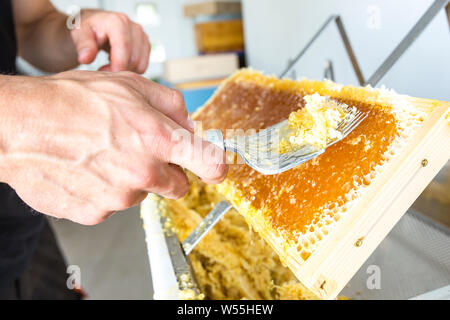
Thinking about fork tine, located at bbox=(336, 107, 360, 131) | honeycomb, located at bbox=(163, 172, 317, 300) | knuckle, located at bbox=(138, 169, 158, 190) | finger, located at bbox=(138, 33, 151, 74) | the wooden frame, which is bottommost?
honeycomb, located at bbox=(163, 172, 317, 300)

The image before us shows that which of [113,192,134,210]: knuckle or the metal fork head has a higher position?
the metal fork head

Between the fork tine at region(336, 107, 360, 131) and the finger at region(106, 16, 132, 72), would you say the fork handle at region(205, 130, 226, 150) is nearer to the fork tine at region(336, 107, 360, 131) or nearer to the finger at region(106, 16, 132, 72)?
the fork tine at region(336, 107, 360, 131)

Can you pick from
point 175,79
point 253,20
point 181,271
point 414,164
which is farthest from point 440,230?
point 175,79

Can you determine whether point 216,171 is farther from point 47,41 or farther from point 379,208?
point 47,41

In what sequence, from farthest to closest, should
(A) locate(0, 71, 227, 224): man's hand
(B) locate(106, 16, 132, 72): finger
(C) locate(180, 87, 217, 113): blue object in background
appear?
(C) locate(180, 87, 217, 113): blue object in background, (B) locate(106, 16, 132, 72): finger, (A) locate(0, 71, 227, 224): man's hand

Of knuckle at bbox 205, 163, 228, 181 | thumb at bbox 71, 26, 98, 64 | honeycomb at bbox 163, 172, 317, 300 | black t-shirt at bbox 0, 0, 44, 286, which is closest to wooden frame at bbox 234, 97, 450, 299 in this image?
knuckle at bbox 205, 163, 228, 181

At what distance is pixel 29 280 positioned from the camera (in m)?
1.64

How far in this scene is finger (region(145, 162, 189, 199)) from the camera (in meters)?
0.57

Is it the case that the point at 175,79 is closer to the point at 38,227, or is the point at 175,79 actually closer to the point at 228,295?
the point at 38,227

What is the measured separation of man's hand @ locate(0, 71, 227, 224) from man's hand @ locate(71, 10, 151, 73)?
1.64ft

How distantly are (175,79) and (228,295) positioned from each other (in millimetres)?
2978

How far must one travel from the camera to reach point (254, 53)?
10.8ft

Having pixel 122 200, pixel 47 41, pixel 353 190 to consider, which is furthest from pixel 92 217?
pixel 47 41

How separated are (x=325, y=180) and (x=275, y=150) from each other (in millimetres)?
127
